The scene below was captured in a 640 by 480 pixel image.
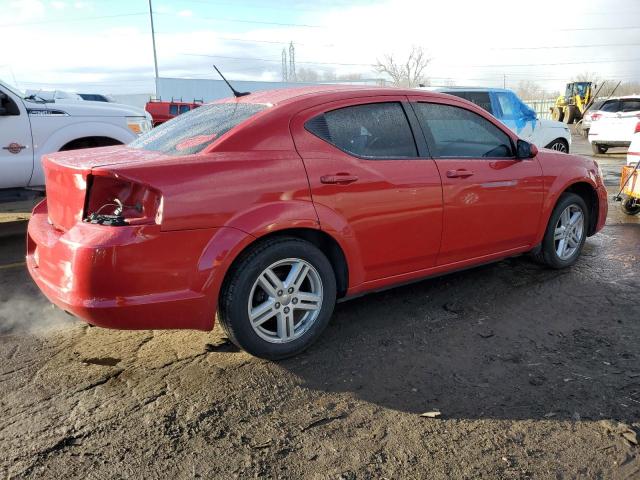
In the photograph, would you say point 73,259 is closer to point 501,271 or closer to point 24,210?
point 501,271

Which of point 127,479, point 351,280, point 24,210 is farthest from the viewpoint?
point 24,210

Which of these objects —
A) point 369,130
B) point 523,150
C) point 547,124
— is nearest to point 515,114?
point 547,124

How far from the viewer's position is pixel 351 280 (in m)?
3.60

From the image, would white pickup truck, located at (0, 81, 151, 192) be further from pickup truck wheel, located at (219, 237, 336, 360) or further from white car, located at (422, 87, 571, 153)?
white car, located at (422, 87, 571, 153)

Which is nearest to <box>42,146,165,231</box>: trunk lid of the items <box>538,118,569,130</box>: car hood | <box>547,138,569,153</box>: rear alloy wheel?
<box>538,118,569,130</box>: car hood

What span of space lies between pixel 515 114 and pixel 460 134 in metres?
7.38

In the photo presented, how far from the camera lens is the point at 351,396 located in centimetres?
300

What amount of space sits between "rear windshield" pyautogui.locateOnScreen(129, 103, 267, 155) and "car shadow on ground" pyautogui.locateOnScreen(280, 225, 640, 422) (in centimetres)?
147

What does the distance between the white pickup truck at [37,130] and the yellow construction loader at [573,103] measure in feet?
103

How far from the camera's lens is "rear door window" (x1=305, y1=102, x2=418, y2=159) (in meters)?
3.52

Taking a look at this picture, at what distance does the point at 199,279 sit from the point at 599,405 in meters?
2.23

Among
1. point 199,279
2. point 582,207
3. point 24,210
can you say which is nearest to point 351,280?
point 199,279

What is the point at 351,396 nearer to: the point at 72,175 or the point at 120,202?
the point at 120,202

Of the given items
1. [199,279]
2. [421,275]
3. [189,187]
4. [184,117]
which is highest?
[184,117]
